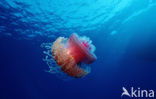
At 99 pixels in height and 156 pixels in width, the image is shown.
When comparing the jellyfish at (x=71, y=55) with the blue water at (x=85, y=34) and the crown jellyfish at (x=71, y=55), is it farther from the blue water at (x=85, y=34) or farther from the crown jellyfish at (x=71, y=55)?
the blue water at (x=85, y=34)

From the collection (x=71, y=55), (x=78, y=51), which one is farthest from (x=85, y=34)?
(x=78, y=51)

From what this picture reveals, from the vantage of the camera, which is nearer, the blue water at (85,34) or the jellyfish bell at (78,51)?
the jellyfish bell at (78,51)

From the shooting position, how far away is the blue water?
14203 mm

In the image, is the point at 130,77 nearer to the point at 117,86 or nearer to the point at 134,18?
the point at 117,86

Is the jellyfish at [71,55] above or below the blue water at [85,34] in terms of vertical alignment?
below

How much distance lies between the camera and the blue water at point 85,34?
14203 millimetres

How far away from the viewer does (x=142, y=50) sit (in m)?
20.7

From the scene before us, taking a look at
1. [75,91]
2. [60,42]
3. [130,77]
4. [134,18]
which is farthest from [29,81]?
[60,42]

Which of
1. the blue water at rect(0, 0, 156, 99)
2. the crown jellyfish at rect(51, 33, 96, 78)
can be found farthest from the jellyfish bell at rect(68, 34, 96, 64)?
the blue water at rect(0, 0, 156, 99)

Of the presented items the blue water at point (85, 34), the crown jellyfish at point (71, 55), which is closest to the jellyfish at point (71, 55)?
the crown jellyfish at point (71, 55)

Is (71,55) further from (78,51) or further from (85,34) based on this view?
(85,34)

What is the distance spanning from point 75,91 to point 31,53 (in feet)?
46.5

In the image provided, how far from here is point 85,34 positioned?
64.4 feet

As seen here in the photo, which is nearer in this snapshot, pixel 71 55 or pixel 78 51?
pixel 78 51
